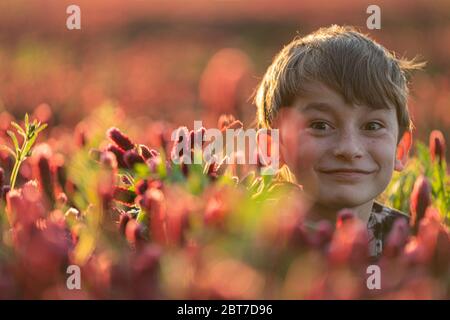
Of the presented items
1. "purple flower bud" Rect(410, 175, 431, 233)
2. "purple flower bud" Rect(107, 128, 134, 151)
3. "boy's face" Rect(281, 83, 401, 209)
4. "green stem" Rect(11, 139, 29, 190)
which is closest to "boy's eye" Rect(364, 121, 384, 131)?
"boy's face" Rect(281, 83, 401, 209)

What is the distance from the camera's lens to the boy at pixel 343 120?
1.59 metres

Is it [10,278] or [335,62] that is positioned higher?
[335,62]

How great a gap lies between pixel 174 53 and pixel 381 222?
3.20m

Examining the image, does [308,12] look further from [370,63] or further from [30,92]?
[370,63]

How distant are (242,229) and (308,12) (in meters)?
4.52

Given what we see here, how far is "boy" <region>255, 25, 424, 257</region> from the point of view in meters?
1.59

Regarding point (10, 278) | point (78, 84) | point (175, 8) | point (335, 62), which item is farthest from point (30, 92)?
point (175, 8)

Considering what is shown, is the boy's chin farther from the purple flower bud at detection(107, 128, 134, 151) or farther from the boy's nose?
the purple flower bud at detection(107, 128, 134, 151)

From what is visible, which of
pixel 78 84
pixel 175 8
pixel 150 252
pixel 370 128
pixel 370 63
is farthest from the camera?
pixel 175 8

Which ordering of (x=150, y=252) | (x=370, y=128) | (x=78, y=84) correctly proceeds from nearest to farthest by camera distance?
(x=150, y=252) < (x=370, y=128) < (x=78, y=84)

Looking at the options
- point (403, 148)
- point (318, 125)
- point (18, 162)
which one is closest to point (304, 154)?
point (318, 125)

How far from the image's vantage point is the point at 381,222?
1788 millimetres
